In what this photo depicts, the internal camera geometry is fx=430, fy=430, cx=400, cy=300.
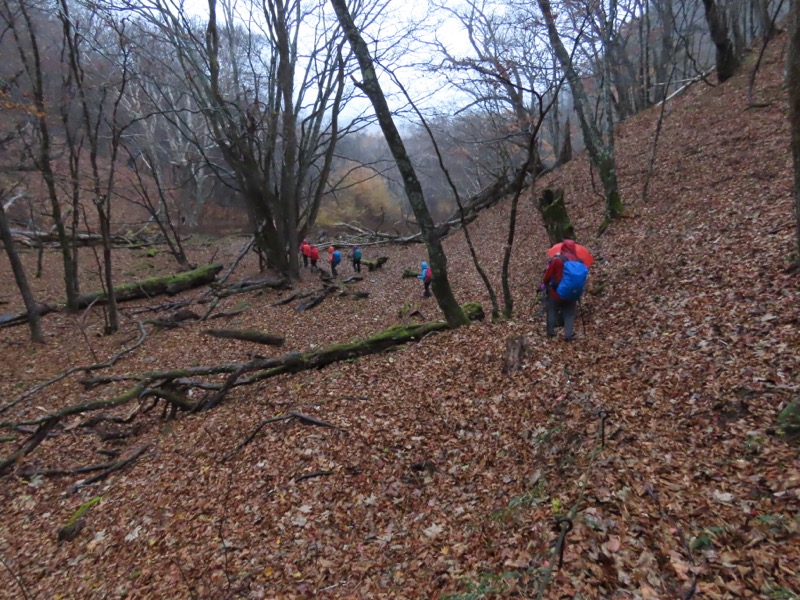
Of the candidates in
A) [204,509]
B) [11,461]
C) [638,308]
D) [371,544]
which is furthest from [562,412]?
[11,461]

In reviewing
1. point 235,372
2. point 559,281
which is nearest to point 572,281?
point 559,281

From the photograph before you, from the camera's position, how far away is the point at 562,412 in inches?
189

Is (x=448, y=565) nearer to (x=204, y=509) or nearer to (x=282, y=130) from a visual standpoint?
(x=204, y=509)

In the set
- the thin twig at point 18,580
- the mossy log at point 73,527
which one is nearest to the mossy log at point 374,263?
the mossy log at point 73,527

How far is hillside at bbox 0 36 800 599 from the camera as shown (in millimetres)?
3049

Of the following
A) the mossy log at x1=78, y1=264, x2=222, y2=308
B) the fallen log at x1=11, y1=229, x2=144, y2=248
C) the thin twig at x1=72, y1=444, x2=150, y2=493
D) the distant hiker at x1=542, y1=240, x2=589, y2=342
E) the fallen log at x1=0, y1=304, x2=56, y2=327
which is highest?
the fallen log at x1=11, y1=229, x2=144, y2=248

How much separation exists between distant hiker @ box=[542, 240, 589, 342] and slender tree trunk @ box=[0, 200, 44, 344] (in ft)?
42.1

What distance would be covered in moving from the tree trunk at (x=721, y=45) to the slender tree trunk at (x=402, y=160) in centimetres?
1328

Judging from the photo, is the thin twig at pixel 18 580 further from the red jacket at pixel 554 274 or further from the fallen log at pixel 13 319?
the fallen log at pixel 13 319

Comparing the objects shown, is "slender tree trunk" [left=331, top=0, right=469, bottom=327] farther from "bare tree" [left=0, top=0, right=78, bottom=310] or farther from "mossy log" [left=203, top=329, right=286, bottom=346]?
"bare tree" [left=0, top=0, right=78, bottom=310]

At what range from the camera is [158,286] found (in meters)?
16.9

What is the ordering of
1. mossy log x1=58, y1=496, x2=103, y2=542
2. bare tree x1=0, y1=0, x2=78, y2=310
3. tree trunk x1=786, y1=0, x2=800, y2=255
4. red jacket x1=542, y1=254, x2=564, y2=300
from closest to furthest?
tree trunk x1=786, y1=0, x2=800, y2=255 < mossy log x1=58, y1=496, x2=103, y2=542 < red jacket x1=542, y1=254, x2=564, y2=300 < bare tree x1=0, y1=0, x2=78, y2=310

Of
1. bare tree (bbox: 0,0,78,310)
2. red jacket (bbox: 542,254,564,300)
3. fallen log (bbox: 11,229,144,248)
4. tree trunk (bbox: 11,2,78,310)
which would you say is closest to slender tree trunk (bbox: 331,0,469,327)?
red jacket (bbox: 542,254,564,300)

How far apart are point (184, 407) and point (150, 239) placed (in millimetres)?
24529
